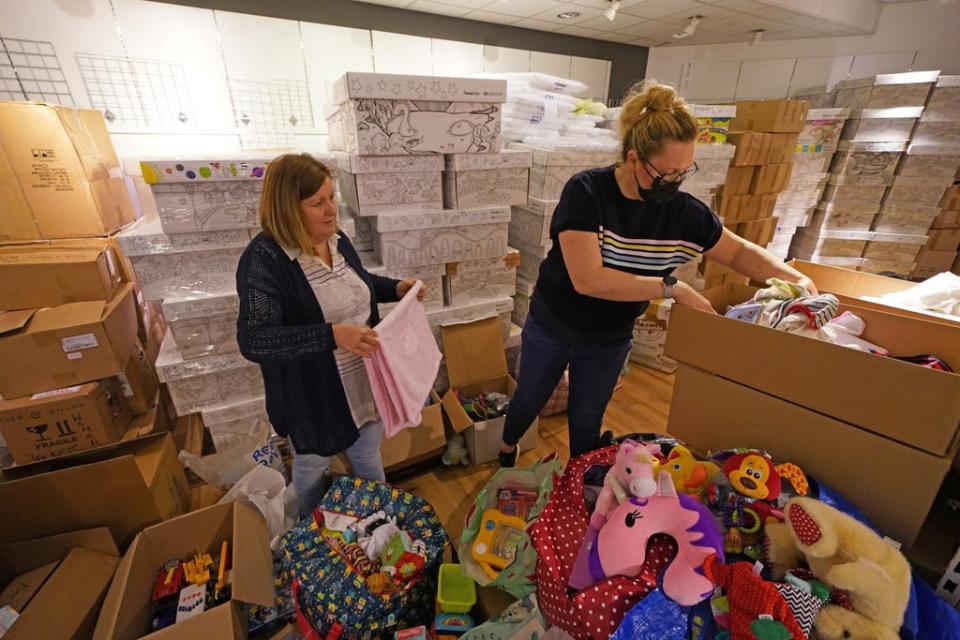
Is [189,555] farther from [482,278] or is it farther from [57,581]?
[482,278]

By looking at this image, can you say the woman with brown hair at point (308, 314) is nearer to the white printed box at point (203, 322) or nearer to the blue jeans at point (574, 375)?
the blue jeans at point (574, 375)

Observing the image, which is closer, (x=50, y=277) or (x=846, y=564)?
(x=846, y=564)

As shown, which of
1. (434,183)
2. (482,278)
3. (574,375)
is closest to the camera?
(574,375)

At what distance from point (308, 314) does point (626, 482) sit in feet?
2.64

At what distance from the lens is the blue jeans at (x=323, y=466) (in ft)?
4.23

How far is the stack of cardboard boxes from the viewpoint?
159cm

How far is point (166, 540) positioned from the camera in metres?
1.24

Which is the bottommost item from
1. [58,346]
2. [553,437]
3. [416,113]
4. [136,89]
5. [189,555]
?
[553,437]

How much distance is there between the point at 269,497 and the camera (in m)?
1.47

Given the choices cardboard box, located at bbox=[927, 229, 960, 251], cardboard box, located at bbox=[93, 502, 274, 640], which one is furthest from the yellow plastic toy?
cardboard box, located at bbox=[927, 229, 960, 251]

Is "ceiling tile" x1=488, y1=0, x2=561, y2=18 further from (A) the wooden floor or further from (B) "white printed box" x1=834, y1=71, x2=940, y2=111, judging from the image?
(B) "white printed box" x1=834, y1=71, x2=940, y2=111

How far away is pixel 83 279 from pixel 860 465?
2353mm

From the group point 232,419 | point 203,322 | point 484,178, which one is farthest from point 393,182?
point 232,419

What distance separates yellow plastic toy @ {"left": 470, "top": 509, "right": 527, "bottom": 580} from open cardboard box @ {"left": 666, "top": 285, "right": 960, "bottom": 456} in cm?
68
